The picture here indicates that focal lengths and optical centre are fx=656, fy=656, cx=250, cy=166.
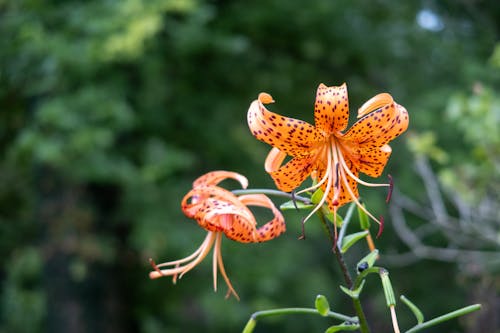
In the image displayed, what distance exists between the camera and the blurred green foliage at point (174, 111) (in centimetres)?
323

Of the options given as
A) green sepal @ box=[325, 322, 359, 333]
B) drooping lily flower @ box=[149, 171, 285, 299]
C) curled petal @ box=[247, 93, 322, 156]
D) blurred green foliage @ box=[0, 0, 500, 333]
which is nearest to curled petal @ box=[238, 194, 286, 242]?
drooping lily flower @ box=[149, 171, 285, 299]

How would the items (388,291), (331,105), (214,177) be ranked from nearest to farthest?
(388,291) → (331,105) → (214,177)

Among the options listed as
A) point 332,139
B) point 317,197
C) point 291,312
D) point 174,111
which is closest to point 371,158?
point 332,139

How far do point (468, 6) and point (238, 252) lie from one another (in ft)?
7.09

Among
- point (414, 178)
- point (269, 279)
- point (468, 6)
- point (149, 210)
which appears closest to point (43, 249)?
point (149, 210)

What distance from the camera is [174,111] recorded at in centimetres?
404

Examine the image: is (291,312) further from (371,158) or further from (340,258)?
(371,158)

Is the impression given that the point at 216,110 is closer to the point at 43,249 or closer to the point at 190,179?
the point at 190,179

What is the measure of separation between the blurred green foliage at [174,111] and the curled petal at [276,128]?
65.7 inches

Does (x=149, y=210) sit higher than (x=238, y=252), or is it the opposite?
(x=149, y=210)

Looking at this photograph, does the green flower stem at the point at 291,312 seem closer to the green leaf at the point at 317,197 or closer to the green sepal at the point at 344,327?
the green sepal at the point at 344,327

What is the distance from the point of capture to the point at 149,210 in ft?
12.1

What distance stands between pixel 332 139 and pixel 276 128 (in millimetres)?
98

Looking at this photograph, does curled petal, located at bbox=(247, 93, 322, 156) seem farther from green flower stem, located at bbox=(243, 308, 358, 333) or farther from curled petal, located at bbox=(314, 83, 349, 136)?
green flower stem, located at bbox=(243, 308, 358, 333)
